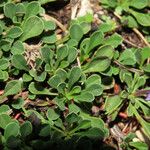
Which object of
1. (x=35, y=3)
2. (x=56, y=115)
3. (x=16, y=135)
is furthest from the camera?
(x=35, y=3)

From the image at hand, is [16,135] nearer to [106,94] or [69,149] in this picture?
[69,149]

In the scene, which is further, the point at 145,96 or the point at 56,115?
the point at 145,96

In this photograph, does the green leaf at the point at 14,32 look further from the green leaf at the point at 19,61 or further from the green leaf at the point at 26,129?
the green leaf at the point at 26,129

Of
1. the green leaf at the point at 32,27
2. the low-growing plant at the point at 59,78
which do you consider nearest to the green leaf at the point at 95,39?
the low-growing plant at the point at 59,78

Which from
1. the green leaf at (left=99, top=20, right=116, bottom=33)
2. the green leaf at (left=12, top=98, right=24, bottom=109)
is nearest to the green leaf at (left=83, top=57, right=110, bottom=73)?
the green leaf at (left=99, top=20, right=116, bottom=33)

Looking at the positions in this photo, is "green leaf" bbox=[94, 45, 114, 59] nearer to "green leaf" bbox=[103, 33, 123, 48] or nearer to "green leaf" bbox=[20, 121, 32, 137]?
"green leaf" bbox=[103, 33, 123, 48]

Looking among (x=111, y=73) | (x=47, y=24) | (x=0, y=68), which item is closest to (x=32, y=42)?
(x=47, y=24)

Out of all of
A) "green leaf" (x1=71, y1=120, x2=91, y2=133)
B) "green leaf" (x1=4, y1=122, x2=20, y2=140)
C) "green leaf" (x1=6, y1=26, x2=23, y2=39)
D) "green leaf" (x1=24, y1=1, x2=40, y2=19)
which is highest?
"green leaf" (x1=24, y1=1, x2=40, y2=19)
